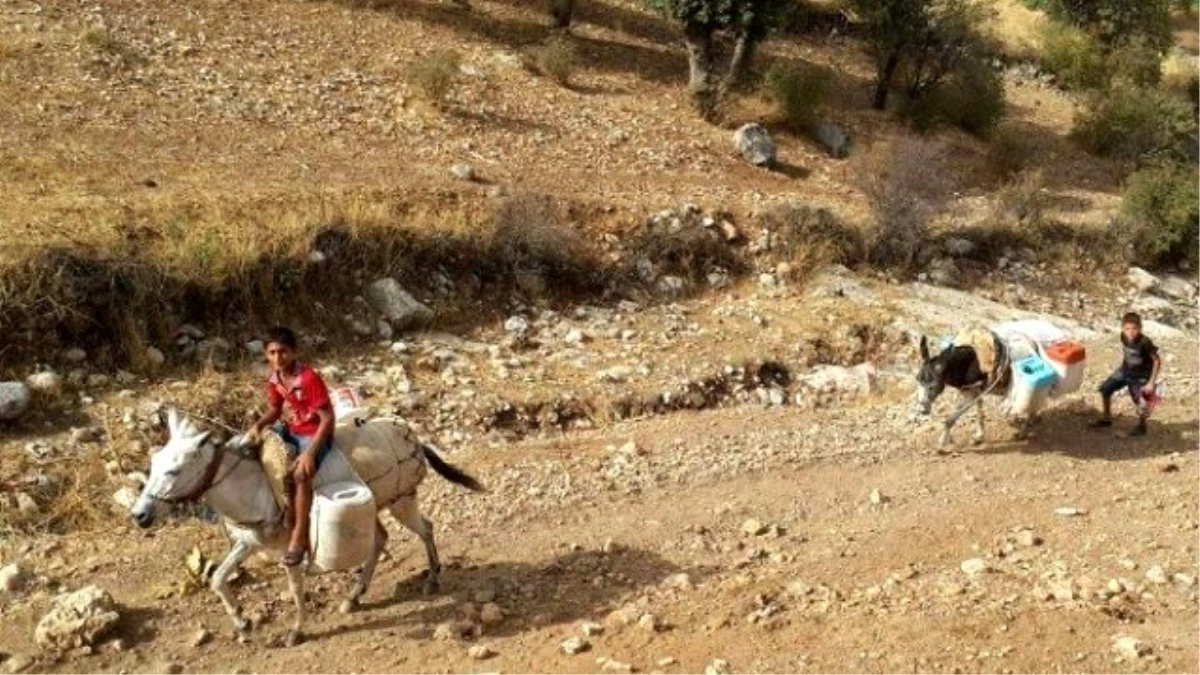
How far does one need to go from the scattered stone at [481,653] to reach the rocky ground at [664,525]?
18mm

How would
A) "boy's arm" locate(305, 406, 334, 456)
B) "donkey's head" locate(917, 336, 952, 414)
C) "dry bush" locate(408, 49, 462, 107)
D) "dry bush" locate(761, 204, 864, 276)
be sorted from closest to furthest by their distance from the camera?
"boy's arm" locate(305, 406, 334, 456), "donkey's head" locate(917, 336, 952, 414), "dry bush" locate(761, 204, 864, 276), "dry bush" locate(408, 49, 462, 107)

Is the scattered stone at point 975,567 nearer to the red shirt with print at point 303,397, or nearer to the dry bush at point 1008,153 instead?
the red shirt with print at point 303,397

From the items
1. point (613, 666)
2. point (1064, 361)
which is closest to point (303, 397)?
point (613, 666)

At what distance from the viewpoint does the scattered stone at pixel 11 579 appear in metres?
6.58

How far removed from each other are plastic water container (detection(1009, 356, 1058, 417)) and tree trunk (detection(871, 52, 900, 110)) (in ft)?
38.0

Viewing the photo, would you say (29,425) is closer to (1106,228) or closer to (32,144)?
(32,144)

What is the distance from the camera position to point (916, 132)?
737 inches

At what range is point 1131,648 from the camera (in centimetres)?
596

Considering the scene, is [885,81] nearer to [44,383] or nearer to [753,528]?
[753,528]

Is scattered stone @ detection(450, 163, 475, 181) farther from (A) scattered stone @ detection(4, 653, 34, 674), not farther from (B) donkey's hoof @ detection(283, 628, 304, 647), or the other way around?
(A) scattered stone @ detection(4, 653, 34, 674)

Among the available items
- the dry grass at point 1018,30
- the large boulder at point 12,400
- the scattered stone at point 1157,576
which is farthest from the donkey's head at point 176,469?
the dry grass at point 1018,30

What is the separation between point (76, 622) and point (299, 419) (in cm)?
170

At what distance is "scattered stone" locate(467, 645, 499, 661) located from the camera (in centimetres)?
609

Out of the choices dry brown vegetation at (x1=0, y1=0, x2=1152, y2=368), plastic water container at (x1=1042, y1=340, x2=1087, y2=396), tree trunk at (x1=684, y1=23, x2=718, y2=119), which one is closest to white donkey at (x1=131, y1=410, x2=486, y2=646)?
dry brown vegetation at (x1=0, y1=0, x2=1152, y2=368)
